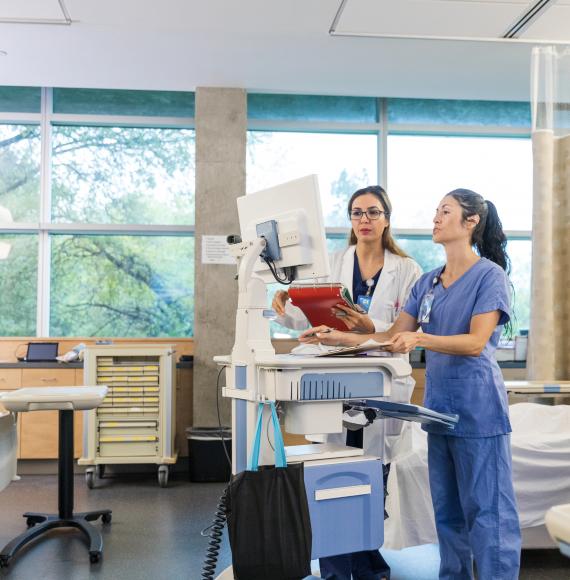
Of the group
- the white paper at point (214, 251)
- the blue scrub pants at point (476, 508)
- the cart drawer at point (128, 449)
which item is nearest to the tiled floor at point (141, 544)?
the cart drawer at point (128, 449)

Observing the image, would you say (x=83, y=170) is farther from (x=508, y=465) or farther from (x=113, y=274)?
(x=508, y=465)

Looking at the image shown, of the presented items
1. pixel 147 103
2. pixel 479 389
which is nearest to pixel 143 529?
pixel 479 389

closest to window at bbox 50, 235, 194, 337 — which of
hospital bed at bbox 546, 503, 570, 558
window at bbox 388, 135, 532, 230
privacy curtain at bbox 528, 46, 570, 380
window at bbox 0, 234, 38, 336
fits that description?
window at bbox 0, 234, 38, 336

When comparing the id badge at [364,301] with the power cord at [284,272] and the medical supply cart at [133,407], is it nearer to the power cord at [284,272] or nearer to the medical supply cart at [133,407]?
the power cord at [284,272]

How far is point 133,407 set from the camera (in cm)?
477

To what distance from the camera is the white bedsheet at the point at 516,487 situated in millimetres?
2840

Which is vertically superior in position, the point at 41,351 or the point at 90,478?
the point at 41,351

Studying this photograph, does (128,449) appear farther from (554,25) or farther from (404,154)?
(554,25)

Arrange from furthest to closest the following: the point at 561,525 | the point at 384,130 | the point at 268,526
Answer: the point at 384,130
the point at 268,526
the point at 561,525

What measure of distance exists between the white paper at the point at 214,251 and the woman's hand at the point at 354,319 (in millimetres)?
3069

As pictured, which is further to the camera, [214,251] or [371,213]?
[214,251]

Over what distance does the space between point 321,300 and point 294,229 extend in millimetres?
230

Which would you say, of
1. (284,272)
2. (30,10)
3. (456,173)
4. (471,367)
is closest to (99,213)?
(30,10)

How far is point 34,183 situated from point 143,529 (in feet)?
10.6
